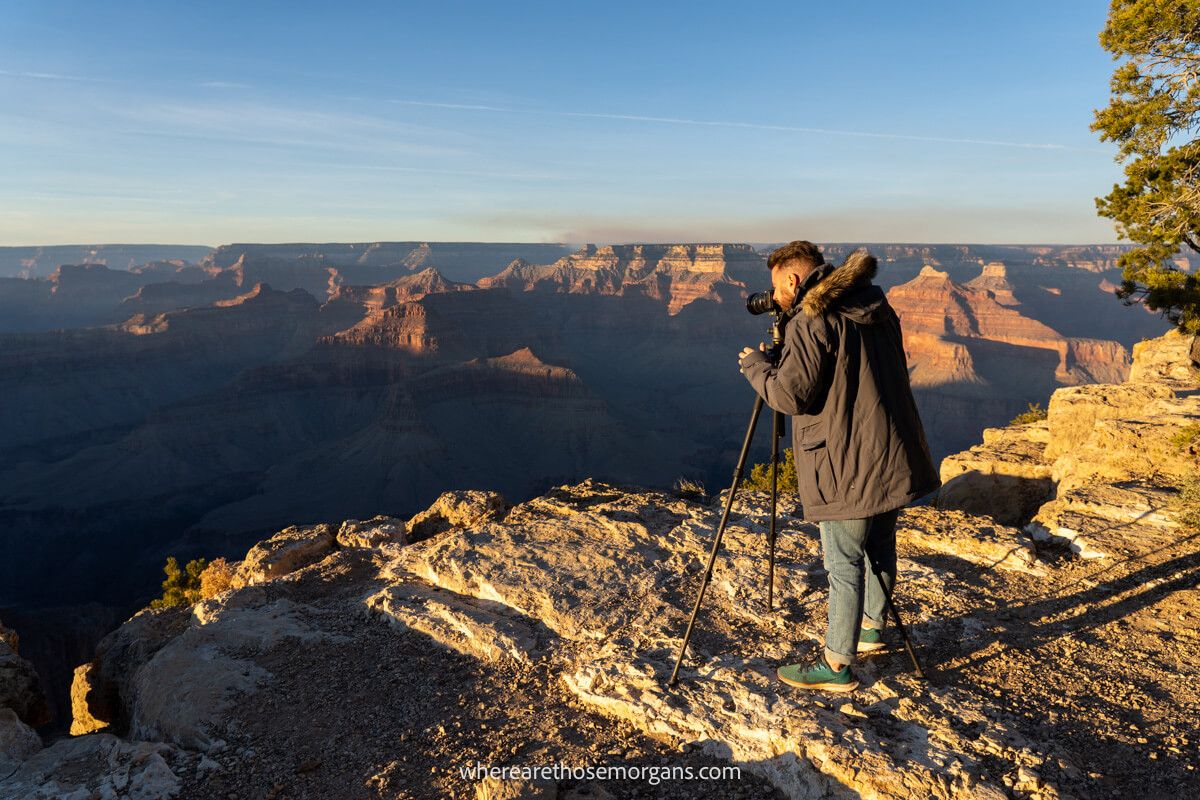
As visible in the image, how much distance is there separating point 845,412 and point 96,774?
15.8ft

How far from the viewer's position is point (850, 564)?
3863mm

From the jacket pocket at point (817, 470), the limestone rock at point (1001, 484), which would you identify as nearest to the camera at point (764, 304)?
the jacket pocket at point (817, 470)

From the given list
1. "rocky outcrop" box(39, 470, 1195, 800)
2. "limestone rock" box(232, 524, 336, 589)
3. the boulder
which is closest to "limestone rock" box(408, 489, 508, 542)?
"rocky outcrop" box(39, 470, 1195, 800)

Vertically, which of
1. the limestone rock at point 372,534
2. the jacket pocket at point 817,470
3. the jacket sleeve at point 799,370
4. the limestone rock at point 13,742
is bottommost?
the limestone rock at point 372,534

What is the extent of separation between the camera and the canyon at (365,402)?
6562cm

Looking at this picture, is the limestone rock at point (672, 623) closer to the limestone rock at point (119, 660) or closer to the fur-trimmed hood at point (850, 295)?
the fur-trimmed hood at point (850, 295)

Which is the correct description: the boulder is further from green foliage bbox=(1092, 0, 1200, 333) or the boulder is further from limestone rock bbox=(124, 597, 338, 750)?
green foliage bbox=(1092, 0, 1200, 333)

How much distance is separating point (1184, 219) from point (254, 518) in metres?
71.1

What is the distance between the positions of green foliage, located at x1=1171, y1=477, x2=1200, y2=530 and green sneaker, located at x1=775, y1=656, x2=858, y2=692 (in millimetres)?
4650

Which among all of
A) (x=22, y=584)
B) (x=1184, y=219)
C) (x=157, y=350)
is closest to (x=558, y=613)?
(x=1184, y=219)

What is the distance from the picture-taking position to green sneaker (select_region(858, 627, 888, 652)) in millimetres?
4348

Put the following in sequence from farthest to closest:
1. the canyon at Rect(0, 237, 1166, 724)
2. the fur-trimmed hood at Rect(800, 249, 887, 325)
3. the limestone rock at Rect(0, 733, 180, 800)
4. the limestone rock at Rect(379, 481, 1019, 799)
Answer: the canyon at Rect(0, 237, 1166, 724) < the limestone rock at Rect(0, 733, 180, 800) < the fur-trimmed hood at Rect(800, 249, 887, 325) < the limestone rock at Rect(379, 481, 1019, 799)

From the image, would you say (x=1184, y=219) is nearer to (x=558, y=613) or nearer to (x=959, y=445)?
(x=558, y=613)

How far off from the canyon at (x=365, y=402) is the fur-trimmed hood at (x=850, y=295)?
1447 inches
